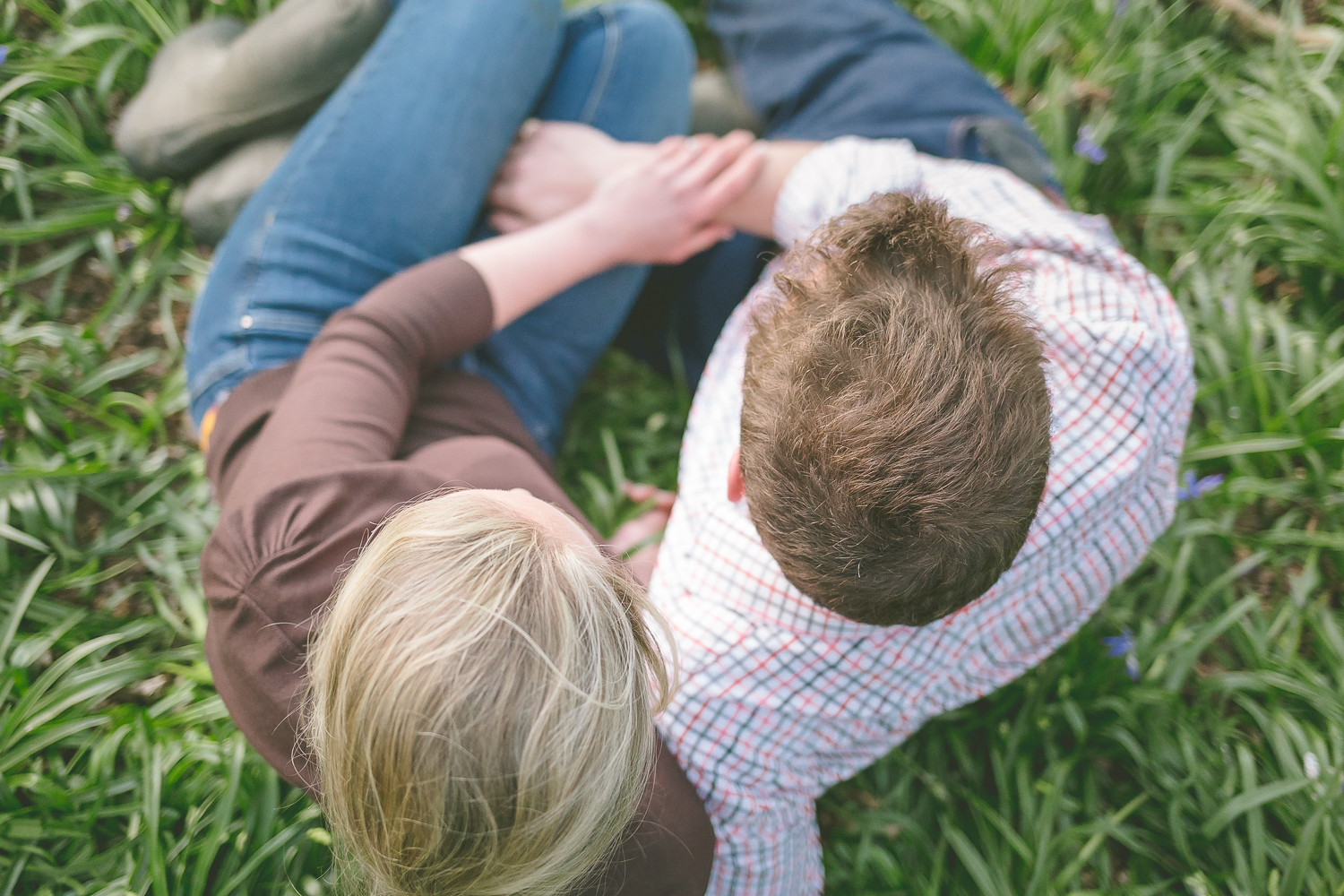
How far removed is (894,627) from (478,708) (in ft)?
1.98

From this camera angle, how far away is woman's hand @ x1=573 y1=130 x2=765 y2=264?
161 cm

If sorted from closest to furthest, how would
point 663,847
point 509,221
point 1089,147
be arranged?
point 663,847
point 509,221
point 1089,147

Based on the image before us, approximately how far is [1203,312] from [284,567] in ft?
7.01

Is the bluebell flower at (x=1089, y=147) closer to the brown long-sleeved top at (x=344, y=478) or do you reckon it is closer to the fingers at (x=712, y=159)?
the fingers at (x=712, y=159)

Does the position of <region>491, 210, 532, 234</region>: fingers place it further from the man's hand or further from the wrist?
the wrist

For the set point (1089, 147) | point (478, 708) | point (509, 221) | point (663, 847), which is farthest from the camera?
point (1089, 147)

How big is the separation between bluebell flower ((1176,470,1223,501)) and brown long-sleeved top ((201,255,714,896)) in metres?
1.33

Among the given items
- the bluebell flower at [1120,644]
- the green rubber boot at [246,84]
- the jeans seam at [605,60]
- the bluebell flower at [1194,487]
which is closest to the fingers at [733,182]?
the jeans seam at [605,60]

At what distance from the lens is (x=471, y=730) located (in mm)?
747

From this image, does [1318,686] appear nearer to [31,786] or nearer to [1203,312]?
[1203,312]

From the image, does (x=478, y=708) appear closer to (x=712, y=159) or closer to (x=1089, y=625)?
(x=712, y=159)

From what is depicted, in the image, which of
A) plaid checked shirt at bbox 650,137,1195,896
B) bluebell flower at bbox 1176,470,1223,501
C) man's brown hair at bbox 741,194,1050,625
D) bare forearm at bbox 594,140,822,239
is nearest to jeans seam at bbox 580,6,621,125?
bare forearm at bbox 594,140,822,239

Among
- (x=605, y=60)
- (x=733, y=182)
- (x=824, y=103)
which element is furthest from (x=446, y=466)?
(x=824, y=103)

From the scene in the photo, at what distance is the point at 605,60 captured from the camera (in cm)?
169
